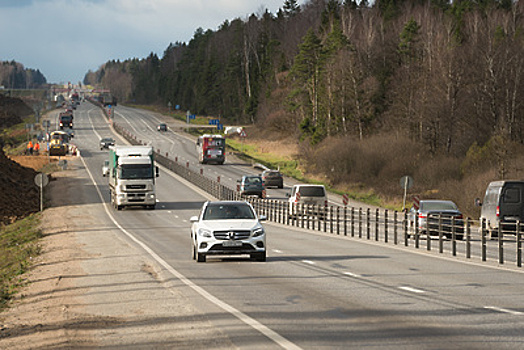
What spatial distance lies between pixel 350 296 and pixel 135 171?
39.7 metres

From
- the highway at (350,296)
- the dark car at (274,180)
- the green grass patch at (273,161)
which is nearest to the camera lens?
the highway at (350,296)

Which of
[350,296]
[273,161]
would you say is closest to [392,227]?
[350,296]

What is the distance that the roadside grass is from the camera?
68.5 feet

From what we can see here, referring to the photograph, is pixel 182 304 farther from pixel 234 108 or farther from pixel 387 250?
pixel 234 108

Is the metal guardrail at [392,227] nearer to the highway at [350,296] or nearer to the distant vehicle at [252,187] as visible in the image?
the highway at [350,296]

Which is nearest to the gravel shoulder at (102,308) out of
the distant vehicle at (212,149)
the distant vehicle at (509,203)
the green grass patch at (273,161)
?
the distant vehicle at (509,203)

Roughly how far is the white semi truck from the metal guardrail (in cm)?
627

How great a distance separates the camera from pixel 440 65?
8056 centimetres

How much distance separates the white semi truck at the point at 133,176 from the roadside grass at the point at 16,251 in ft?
17.0

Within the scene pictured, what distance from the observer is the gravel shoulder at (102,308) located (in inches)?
448

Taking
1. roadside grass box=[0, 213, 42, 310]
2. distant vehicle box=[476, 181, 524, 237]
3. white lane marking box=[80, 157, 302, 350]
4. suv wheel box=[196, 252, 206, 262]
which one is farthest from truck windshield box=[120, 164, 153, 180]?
suv wheel box=[196, 252, 206, 262]

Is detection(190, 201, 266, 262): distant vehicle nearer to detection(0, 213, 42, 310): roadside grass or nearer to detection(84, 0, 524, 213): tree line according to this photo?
detection(0, 213, 42, 310): roadside grass

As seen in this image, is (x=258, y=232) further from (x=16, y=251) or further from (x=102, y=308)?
(x=16, y=251)

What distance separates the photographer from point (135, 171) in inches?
2125
